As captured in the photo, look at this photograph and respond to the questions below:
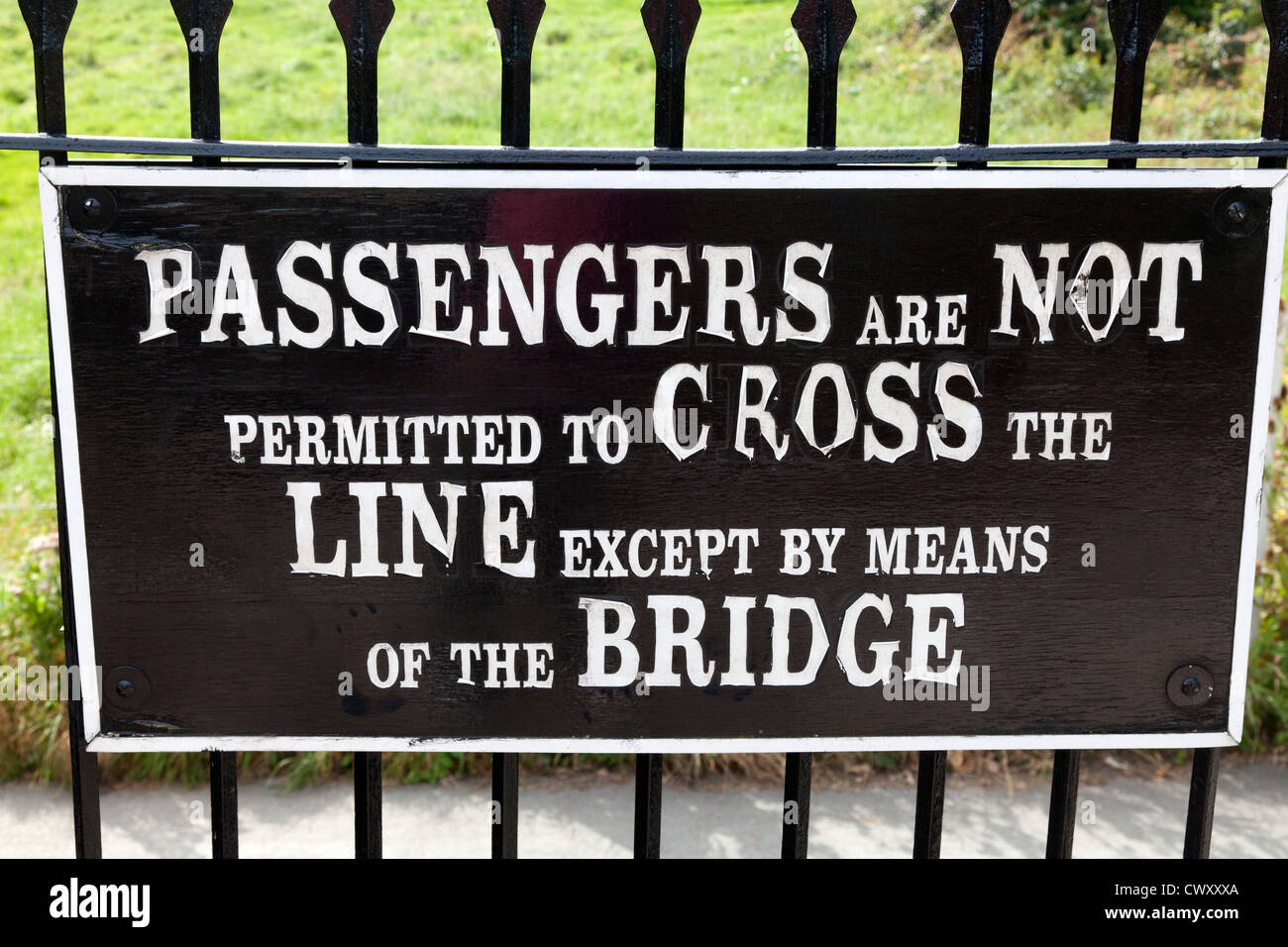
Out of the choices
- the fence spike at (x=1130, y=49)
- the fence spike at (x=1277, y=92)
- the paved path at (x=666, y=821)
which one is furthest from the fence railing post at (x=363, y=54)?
the paved path at (x=666, y=821)

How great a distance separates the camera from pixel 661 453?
194 cm

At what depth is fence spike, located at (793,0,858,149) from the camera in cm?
189

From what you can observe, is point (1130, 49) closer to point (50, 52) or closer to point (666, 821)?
point (50, 52)

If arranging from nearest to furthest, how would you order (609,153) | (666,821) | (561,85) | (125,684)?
(609,153), (125,684), (666,821), (561,85)

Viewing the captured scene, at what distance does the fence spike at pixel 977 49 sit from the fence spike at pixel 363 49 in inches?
35.7

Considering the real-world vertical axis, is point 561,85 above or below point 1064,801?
above

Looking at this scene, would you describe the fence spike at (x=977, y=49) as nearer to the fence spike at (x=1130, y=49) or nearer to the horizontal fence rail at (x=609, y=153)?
the horizontal fence rail at (x=609, y=153)

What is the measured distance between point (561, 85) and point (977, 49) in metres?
6.32

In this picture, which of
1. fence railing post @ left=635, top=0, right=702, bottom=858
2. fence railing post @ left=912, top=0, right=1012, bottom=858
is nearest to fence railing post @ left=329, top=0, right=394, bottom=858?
fence railing post @ left=635, top=0, right=702, bottom=858

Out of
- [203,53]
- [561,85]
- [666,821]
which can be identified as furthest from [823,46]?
[561,85]

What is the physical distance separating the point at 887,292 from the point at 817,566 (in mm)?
456

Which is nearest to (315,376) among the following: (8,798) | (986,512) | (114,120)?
(986,512)
